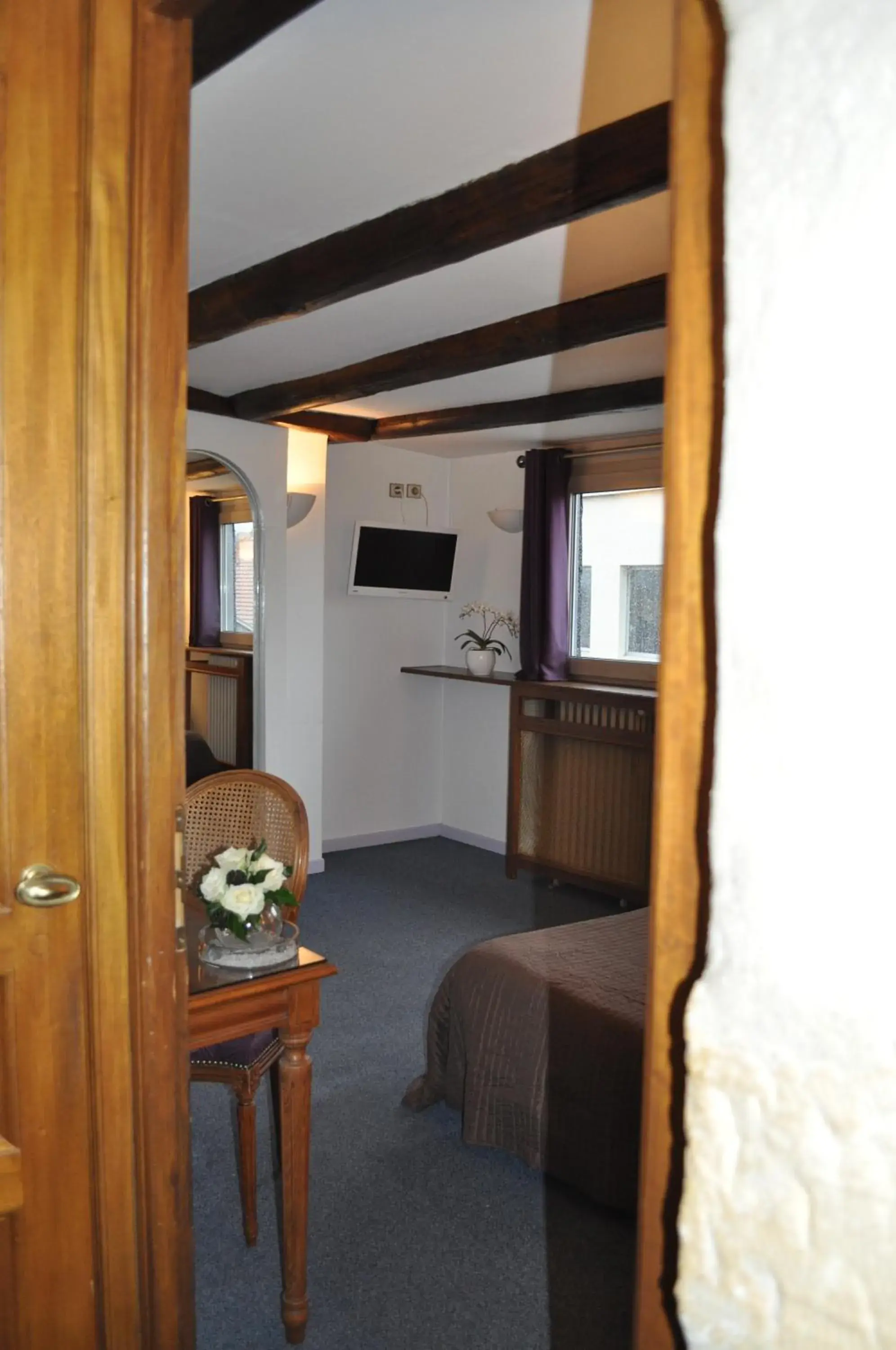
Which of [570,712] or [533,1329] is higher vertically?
[570,712]

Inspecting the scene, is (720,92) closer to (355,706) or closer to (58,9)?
(58,9)

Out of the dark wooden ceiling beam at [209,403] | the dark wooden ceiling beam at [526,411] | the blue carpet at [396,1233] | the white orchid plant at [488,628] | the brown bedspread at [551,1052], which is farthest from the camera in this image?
the white orchid plant at [488,628]

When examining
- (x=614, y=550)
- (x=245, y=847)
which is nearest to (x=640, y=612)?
(x=614, y=550)

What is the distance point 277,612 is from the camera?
18.2 ft

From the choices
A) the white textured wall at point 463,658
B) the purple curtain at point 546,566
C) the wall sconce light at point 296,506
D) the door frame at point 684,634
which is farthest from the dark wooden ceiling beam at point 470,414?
the door frame at point 684,634

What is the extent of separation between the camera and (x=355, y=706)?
632 centimetres

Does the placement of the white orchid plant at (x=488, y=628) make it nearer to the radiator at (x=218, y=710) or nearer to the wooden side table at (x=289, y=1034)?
the radiator at (x=218, y=710)

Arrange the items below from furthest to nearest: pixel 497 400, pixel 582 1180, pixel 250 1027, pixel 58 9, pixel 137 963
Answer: pixel 497 400 < pixel 582 1180 < pixel 250 1027 < pixel 137 963 < pixel 58 9

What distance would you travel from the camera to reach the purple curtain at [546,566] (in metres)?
5.70

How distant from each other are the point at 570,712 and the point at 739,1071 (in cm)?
512

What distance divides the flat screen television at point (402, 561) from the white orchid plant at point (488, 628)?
9.8 inches

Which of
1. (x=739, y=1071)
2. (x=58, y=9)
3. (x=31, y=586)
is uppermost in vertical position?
(x=58, y=9)

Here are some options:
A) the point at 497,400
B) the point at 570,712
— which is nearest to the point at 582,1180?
the point at 570,712

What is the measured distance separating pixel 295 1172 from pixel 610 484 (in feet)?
14.4
